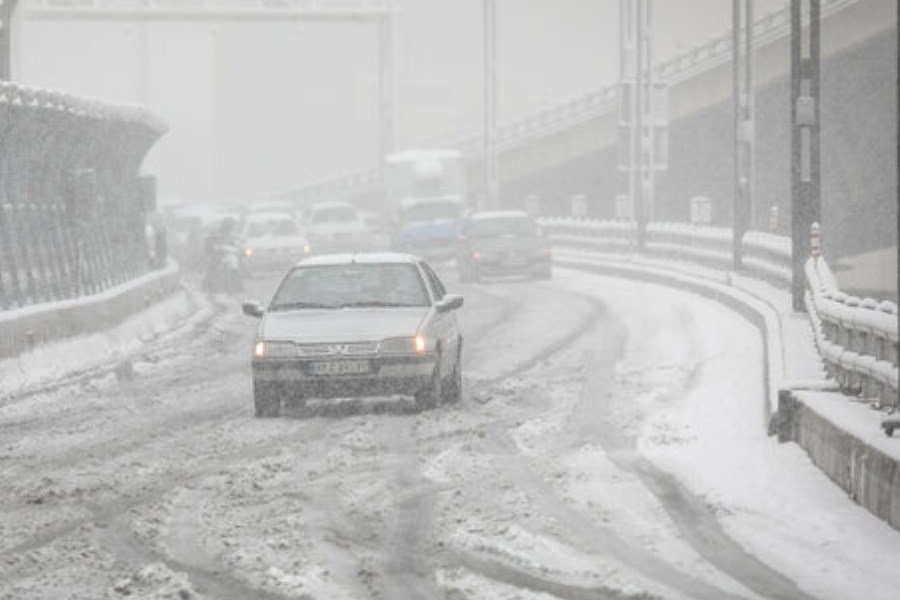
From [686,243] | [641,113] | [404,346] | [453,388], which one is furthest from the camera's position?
[641,113]

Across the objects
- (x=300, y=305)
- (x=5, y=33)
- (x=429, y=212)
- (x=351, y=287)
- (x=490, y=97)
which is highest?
(x=5, y=33)

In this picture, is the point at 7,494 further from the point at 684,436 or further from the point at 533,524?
A: the point at 684,436

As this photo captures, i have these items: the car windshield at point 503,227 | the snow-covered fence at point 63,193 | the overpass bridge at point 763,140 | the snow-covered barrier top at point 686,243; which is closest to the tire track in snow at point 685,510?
the snow-covered fence at point 63,193

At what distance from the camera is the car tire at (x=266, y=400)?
17.5 m

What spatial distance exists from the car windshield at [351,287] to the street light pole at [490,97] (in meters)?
40.3

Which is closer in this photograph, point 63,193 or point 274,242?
point 63,193

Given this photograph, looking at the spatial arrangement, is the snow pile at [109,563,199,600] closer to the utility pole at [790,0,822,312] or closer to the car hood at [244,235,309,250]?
the utility pole at [790,0,822,312]

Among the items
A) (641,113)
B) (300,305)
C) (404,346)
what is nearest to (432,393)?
(404,346)

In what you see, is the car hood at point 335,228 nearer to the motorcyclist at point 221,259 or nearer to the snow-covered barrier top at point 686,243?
the snow-covered barrier top at point 686,243

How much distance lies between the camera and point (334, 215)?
189 feet

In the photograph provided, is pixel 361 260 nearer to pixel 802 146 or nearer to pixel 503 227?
pixel 802 146

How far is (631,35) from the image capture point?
4641cm

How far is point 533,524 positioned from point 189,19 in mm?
55776

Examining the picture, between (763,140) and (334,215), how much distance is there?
39.7ft
